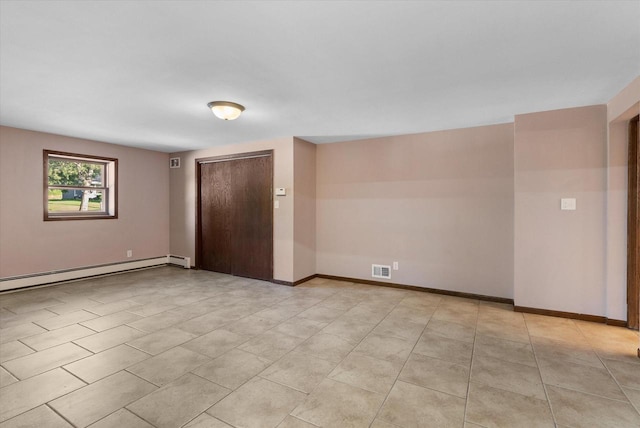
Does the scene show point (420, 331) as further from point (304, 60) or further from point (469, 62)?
point (304, 60)

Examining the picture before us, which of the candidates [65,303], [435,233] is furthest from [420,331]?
[65,303]

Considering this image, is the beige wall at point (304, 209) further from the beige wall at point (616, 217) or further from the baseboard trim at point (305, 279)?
the beige wall at point (616, 217)

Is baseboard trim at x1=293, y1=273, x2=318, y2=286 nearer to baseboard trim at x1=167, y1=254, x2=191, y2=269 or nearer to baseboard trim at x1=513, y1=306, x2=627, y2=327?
baseboard trim at x1=167, y1=254, x2=191, y2=269

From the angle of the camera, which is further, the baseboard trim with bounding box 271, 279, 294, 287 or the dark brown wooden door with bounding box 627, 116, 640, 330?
the baseboard trim with bounding box 271, 279, 294, 287

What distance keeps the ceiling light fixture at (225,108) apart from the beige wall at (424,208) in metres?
2.24

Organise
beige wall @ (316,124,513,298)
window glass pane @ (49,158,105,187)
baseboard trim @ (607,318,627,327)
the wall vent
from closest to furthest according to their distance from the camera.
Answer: baseboard trim @ (607,318,627,327) < beige wall @ (316,124,513,298) < the wall vent < window glass pane @ (49,158,105,187)

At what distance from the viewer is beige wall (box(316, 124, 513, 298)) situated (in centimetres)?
395

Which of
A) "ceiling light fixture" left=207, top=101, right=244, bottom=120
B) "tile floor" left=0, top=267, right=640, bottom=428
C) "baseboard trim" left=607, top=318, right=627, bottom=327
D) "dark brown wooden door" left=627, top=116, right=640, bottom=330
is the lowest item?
"tile floor" left=0, top=267, right=640, bottom=428

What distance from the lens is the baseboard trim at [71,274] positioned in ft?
14.1

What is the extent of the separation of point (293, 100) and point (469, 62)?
1632mm

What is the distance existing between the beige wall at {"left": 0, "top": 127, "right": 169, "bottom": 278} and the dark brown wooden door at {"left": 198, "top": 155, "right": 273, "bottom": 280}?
1053mm

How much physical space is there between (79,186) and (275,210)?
3.43m

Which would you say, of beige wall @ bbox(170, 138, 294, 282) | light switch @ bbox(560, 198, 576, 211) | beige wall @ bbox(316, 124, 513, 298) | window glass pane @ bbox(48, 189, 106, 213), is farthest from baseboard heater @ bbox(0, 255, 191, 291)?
light switch @ bbox(560, 198, 576, 211)

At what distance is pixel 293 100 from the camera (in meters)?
3.09
